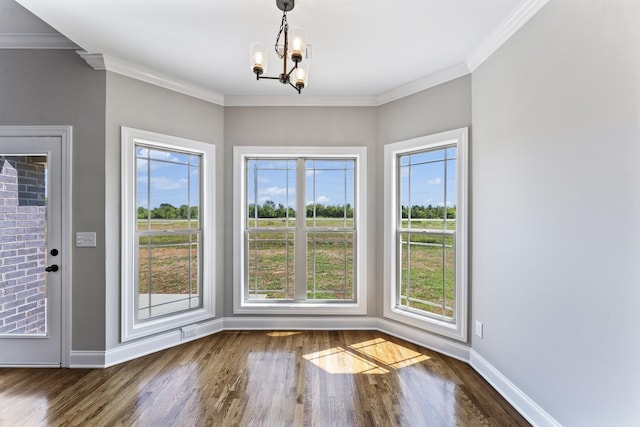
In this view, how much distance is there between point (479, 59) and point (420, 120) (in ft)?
2.38

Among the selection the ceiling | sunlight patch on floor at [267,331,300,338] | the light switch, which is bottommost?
sunlight patch on floor at [267,331,300,338]

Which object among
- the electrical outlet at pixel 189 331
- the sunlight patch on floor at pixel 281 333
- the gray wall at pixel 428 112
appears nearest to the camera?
the gray wall at pixel 428 112

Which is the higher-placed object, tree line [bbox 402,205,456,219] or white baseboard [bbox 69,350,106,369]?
tree line [bbox 402,205,456,219]

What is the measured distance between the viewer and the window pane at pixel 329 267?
362cm

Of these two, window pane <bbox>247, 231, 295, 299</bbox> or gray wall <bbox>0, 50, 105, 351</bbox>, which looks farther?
window pane <bbox>247, 231, 295, 299</bbox>

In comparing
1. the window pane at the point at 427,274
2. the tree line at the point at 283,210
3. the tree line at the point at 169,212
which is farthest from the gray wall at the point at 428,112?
the tree line at the point at 169,212

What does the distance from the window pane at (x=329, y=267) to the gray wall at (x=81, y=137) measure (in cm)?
206

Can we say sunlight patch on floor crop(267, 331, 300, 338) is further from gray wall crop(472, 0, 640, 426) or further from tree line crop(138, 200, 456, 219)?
gray wall crop(472, 0, 640, 426)

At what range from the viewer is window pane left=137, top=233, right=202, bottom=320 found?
9.93 ft

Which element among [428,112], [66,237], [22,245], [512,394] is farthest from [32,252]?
[512,394]

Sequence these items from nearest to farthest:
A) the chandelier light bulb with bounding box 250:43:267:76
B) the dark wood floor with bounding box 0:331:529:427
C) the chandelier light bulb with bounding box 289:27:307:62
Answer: the chandelier light bulb with bounding box 289:27:307:62 < the chandelier light bulb with bounding box 250:43:267:76 < the dark wood floor with bounding box 0:331:529:427

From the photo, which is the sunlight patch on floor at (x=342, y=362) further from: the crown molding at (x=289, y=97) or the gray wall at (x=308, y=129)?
the crown molding at (x=289, y=97)

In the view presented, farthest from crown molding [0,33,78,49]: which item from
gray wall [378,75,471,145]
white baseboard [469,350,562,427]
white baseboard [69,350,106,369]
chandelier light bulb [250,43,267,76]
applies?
white baseboard [469,350,562,427]

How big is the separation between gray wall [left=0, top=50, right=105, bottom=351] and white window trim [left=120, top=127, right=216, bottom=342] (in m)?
0.17
